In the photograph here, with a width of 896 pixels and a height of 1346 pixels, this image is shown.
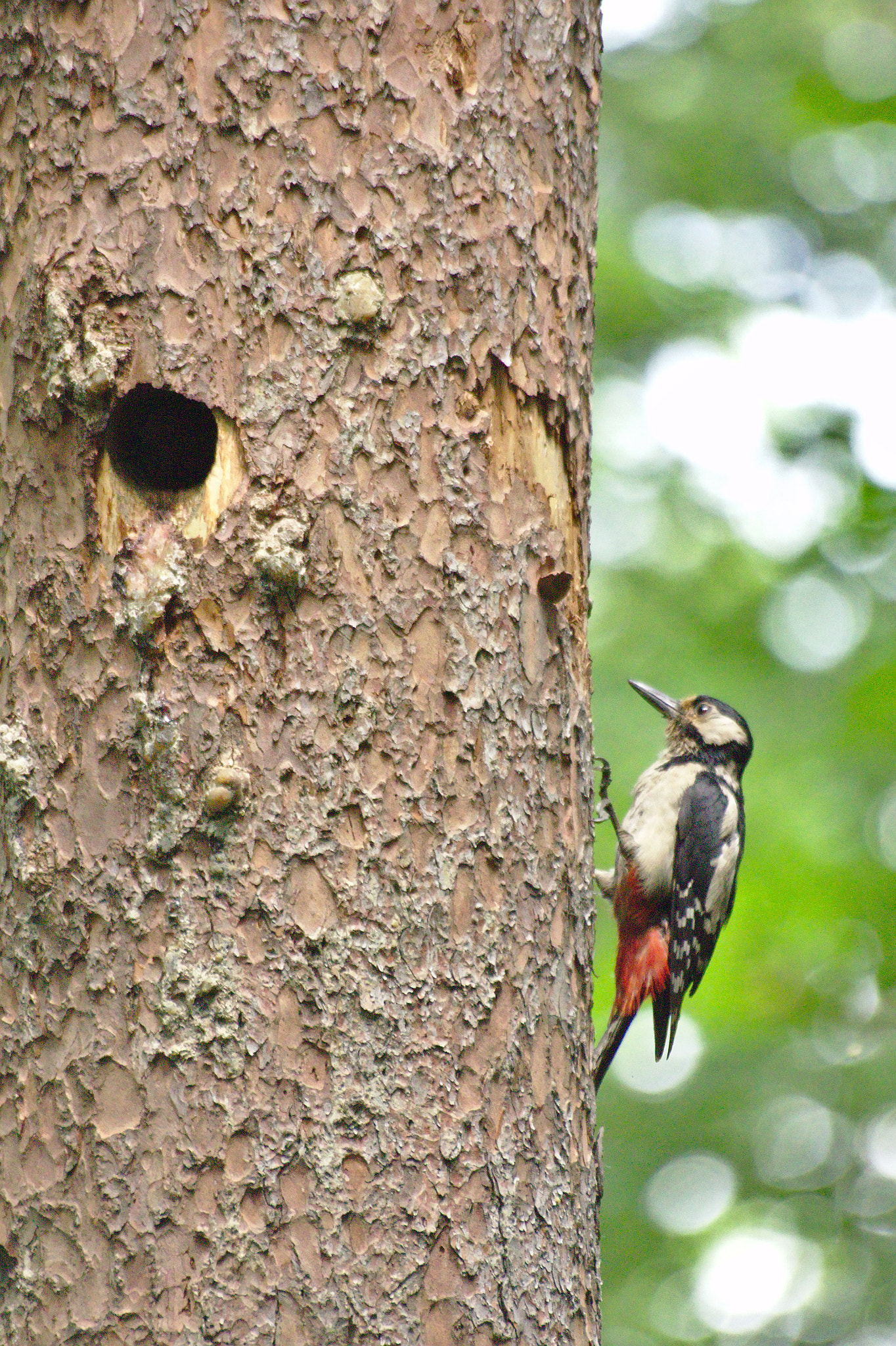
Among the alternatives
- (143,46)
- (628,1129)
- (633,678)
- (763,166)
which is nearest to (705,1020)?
(628,1129)

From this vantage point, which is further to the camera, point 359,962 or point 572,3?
point 572,3

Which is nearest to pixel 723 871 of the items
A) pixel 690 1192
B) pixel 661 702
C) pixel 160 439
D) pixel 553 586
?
pixel 661 702

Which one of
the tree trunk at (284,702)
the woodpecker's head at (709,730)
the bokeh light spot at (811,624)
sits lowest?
the tree trunk at (284,702)

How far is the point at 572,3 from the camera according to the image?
2615mm

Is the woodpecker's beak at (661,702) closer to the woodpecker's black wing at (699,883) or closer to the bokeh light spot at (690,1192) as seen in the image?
the woodpecker's black wing at (699,883)

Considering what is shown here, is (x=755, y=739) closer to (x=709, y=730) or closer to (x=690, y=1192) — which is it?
(x=709, y=730)

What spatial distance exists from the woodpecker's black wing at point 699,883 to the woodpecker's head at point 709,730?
0.30m

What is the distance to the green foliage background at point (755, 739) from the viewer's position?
602cm

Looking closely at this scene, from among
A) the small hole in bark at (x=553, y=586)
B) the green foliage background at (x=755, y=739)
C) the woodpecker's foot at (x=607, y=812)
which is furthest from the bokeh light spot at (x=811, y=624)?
the small hole in bark at (x=553, y=586)

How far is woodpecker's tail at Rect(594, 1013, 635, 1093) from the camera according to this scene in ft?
14.6

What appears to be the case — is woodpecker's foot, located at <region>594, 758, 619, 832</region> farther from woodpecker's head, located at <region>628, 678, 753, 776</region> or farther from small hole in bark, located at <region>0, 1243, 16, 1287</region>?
small hole in bark, located at <region>0, 1243, 16, 1287</region>

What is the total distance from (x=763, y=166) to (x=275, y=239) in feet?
18.7

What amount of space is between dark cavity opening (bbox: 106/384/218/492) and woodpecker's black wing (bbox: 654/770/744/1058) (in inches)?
123

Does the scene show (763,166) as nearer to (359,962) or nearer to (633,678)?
(633,678)
